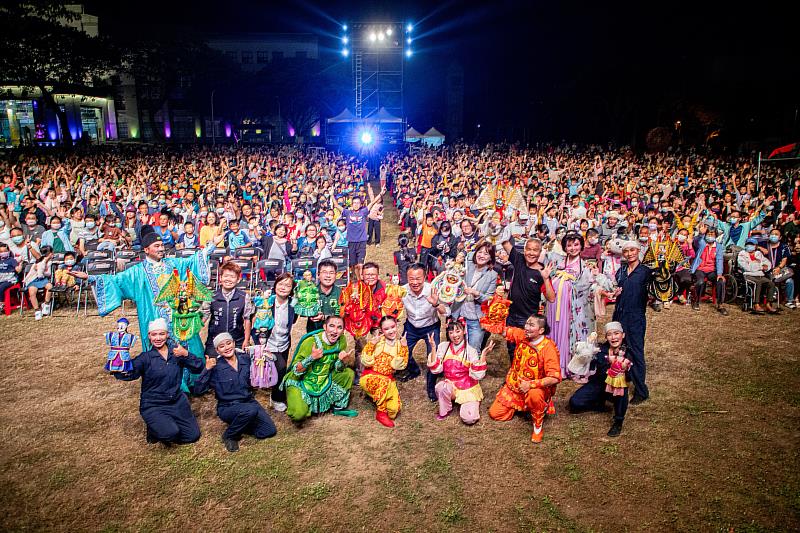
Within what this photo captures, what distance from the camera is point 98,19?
6059 centimetres

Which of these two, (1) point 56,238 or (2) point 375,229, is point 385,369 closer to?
(1) point 56,238

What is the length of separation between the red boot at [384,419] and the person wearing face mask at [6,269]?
288 inches

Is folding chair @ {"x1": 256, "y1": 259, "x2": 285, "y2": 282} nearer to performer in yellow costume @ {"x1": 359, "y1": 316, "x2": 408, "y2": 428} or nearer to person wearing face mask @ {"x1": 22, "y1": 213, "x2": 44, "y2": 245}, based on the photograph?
performer in yellow costume @ {"x1": 359, "y1": 316, "x2": 408, "y2": 428}

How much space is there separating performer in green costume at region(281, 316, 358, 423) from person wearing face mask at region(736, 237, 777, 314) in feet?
Answer: 25.5

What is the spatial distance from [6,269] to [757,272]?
13.2 m

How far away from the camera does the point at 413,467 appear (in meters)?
5.15

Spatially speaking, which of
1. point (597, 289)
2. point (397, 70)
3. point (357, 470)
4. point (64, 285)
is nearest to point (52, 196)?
point (64, 285)

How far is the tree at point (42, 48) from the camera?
33969 mm

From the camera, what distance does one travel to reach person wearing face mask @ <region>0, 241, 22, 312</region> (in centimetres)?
901

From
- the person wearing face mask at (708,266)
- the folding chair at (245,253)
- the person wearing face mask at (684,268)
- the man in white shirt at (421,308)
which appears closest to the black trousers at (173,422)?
the man in white shirt at (421,308)

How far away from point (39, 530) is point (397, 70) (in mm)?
29677

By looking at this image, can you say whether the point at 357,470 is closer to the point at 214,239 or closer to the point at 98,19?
the point at 214,239

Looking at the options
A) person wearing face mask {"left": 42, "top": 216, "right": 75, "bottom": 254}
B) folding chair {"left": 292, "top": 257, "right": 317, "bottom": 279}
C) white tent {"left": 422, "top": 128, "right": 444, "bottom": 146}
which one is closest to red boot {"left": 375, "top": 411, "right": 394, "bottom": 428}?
folding chair {"left": 292, "top": 257, "right": 317, "bottom": 279}

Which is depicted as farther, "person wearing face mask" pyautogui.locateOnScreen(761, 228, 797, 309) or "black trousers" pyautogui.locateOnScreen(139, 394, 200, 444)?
"person wearing face mask" pyautogui.locateOnScreen(761, 228, 797, 309)
